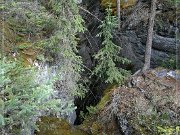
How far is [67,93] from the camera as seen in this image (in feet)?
36.6

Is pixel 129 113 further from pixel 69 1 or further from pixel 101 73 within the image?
pixel 69 1

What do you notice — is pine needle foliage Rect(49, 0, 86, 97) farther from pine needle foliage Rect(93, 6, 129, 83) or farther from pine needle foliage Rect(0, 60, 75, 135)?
pine needle foliage Rect(0, 60, 75, 135)

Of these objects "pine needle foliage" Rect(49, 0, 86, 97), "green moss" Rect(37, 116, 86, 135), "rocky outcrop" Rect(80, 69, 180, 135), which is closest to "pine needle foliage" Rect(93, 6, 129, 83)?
"rocky outcrop" Rect(80, 69, 180, 135)

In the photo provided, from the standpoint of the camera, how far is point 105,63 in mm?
12023

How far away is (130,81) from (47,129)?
141 inches

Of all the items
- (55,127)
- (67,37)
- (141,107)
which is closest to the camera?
(55,127)

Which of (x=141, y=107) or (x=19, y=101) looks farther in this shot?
(x=141, y=107)

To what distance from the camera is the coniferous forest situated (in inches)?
377

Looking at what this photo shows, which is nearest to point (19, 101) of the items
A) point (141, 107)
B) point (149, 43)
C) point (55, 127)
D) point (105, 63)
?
point (55, 127)

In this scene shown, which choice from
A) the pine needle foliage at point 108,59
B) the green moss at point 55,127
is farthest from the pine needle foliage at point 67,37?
the green moss at point 55,127

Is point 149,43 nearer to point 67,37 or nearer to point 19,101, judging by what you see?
point 67,37

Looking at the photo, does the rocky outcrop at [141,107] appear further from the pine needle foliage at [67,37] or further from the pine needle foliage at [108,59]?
the pine needle foliage at [67,37]

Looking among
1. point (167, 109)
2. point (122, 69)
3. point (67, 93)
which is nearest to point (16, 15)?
point (67, 93)

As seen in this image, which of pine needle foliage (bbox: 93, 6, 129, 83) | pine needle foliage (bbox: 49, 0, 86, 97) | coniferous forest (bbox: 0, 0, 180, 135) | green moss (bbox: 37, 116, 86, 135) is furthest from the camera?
pine needle foliage (bbox: 93, 6, 129, 83)
